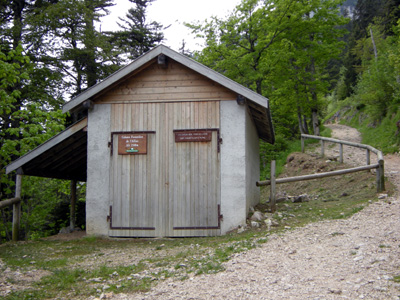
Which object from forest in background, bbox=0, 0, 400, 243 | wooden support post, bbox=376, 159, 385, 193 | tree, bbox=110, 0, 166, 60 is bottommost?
wooden support post, bbox=376, 159, 385, 193

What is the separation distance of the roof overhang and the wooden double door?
4.10 ft

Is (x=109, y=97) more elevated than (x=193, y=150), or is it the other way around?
(x=109, y=97)

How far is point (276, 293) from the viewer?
4.62 meters

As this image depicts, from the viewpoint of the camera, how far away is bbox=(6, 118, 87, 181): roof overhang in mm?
9617

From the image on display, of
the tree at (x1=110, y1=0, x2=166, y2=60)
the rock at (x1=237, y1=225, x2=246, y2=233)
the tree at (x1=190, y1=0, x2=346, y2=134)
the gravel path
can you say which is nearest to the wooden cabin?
the rock at (x1=237, y1=225, x2=246, y2=233)

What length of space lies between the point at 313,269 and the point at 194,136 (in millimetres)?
4711

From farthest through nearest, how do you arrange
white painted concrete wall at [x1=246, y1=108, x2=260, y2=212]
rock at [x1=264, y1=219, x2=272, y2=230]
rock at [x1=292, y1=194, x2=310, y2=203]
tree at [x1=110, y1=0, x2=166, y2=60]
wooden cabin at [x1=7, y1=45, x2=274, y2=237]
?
tree at [x1=110, y1=0, x2=166, y2=60] < rock at [x1=292, y1=194, x2=310, y2=203] < white painted concrete wall at [x1=246, y1=108, x2=260, y2=212] < wooden cabin at [x1=7, y1=45, x2=274, y2=237] < rock at [x1=264, y1=219, x2=272, y2=230]

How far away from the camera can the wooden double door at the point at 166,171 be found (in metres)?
9.08

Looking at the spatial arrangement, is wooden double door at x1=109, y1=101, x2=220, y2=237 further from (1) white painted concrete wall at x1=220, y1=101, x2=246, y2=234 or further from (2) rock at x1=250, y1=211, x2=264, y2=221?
(2) rock at x1=250, y1=211, x2=264, y2=221

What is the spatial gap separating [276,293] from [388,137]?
750 inches

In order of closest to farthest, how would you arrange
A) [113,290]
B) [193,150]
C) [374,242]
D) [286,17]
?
[113,290], [374,242], [193,150], [286,17]

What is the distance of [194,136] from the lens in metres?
9.23

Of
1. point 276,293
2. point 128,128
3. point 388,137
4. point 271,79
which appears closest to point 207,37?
point 271,79

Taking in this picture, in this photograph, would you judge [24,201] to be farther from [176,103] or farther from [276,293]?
[276,293]
